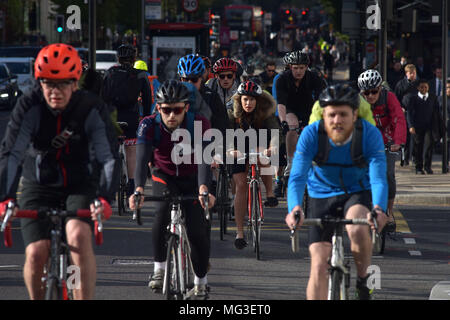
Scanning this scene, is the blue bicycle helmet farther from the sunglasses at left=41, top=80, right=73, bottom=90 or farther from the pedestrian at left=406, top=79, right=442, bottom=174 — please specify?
the pedestrian at left=406, top=79, right=442, bottom=174

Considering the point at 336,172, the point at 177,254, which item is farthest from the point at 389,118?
the point at 336,172

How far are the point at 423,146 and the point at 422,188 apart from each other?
2.69 m

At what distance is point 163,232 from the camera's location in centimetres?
770

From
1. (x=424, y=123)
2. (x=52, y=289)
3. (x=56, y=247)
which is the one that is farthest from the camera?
(x=424, y=123)

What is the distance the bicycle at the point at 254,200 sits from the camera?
10.4 m

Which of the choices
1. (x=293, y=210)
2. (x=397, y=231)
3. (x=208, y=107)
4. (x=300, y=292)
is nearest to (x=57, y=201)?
(x=293, y=210)

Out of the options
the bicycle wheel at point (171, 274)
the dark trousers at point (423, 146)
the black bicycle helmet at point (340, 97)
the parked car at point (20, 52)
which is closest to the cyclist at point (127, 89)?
the bicycle wheel at point (171, 274)

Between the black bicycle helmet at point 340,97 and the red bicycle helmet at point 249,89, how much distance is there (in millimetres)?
4161

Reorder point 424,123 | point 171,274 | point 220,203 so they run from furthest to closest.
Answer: point 424,123 < point 220,203 < point 171,274

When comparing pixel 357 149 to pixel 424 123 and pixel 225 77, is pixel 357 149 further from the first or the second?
pixel 424 123

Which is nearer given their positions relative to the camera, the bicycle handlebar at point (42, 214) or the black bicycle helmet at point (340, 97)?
the bicycle handlebar at point (42, 214)

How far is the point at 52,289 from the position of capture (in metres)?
5.94

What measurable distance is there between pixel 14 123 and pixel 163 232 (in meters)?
1.86

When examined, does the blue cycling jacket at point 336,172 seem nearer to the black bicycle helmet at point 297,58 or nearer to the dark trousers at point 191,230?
the dark trousers at point 191,230
